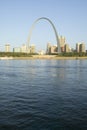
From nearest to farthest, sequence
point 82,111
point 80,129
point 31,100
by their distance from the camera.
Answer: point 80,129 → point 82,111 → point 31,100

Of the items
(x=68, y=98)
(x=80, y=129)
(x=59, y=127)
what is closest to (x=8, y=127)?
(x=59, y=127)

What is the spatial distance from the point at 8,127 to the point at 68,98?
902 centimetres

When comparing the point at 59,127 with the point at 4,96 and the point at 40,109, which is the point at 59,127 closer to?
the point at 40,109

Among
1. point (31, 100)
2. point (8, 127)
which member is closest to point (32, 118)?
point (8, 127)

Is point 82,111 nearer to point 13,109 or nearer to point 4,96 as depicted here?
point 13,109

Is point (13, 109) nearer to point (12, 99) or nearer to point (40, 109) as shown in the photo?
point (40, 109)

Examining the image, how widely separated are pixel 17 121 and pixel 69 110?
416 centimetres

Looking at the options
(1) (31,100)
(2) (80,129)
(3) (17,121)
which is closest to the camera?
(2) (80,129)

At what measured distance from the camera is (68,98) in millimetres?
22500

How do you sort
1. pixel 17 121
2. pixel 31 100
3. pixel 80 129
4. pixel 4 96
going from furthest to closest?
pixel 4 96, pixel 31 100, pixel 17 121, pixel 80 129

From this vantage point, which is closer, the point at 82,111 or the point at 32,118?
the point at 32,118

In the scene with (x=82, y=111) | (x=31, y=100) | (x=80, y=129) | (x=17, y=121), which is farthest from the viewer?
(x=31, y=100)

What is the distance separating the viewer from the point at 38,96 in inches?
933

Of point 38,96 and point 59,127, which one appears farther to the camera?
point 38,96
